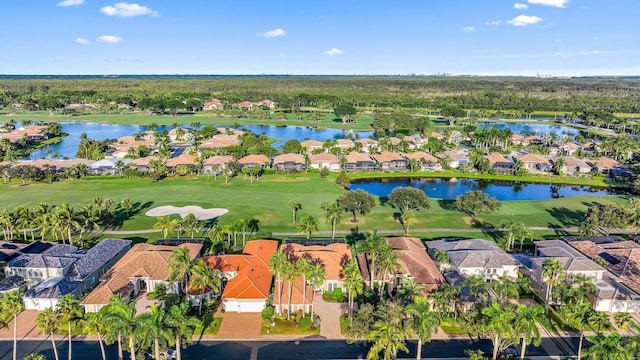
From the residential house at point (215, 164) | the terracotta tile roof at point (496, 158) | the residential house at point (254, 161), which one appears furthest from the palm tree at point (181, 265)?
the terracotta tile roof at point (496, 158)

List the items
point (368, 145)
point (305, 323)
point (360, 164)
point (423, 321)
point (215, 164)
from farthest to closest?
point (368, 145) < point (360, 164) < point (215, 164) < point (305, 323) < point (423, 321)

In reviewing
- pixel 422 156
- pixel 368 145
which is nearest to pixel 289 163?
pixel 368 145

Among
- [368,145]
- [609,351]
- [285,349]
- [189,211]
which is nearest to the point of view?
[609,351]

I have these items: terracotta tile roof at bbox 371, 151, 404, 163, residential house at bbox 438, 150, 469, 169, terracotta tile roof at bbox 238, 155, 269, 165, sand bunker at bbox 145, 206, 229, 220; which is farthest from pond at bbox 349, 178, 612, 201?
sand bunker at bbox 145, 206, 229, 220

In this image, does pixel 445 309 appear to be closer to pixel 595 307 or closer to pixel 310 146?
pixel 595 307

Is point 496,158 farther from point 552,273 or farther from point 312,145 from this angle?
point 552,273

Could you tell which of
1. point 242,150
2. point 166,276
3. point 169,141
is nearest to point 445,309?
point 166,276

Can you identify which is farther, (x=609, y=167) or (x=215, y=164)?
(x=609, y=167)

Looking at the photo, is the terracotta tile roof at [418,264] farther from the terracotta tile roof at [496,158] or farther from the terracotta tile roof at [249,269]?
the terracotta tile roof at [496,158]
